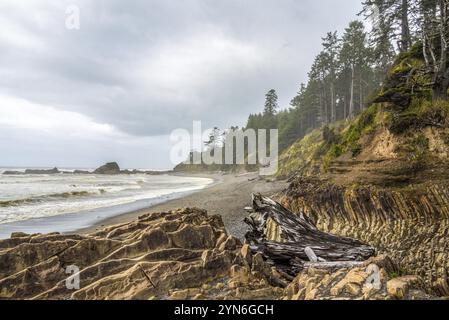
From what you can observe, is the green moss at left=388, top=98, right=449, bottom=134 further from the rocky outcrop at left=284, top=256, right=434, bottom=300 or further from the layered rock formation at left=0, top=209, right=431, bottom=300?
the rocky outcrop at left=284, top=256, right=434, bottom=300

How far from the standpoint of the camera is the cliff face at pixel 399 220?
25.5 feet

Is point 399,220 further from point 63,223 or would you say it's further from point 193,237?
point 63,223

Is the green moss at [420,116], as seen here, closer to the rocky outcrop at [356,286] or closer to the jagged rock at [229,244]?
the rocky outcrop at [356,286]

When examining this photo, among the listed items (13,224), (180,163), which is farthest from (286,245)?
(180,163)

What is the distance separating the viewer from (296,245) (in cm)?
782

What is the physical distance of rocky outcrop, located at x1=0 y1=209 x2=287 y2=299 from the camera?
194 inches

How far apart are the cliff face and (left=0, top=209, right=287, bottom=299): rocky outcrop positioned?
176 inches

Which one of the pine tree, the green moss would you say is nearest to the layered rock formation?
the green moss

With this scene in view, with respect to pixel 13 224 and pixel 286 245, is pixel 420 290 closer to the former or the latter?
pixel 286 245

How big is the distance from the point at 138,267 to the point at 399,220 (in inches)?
337

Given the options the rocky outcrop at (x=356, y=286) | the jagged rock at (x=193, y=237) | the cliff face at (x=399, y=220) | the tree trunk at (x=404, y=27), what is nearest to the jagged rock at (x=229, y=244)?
the jagged rock at (x=193, y=237)

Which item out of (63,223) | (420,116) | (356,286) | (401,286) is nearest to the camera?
(401,286)

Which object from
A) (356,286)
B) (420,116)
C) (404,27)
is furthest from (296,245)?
(404,27)
